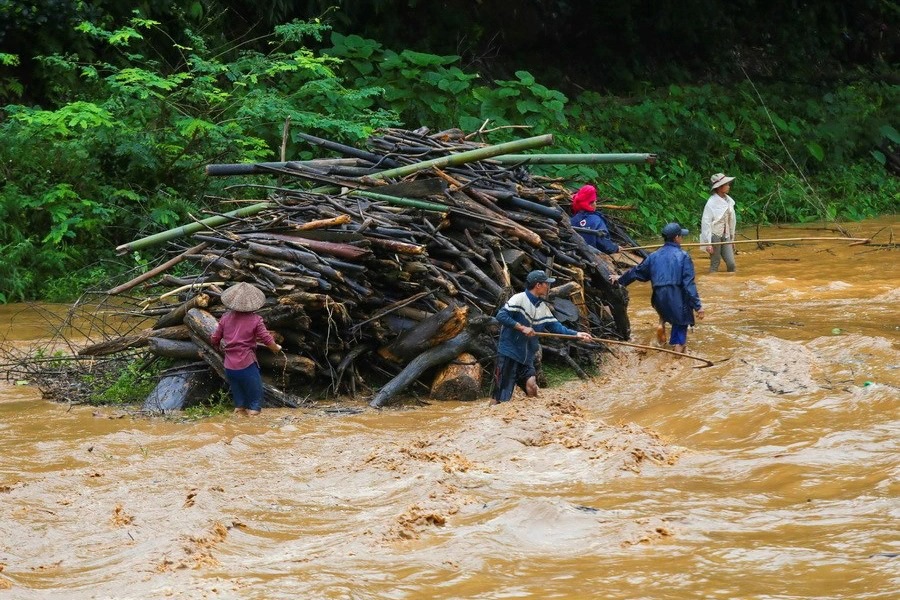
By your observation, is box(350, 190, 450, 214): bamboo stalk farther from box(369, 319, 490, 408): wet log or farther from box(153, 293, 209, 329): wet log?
box(153, 293, 209, 329): wet log

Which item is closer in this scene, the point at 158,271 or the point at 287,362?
the point at 287,362

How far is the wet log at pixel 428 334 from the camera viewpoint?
9.74 metres

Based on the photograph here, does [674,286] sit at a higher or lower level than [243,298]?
lower

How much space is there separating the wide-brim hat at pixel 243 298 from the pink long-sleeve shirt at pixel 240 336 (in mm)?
86

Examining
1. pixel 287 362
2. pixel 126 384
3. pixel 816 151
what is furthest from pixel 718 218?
pixel 816 151

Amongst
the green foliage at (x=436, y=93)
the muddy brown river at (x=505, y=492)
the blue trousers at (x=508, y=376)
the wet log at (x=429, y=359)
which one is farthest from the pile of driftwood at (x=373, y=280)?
the green foliage at (x=436, y=93)

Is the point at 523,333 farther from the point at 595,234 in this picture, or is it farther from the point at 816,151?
the point at 816,151

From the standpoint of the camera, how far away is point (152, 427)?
8875mm

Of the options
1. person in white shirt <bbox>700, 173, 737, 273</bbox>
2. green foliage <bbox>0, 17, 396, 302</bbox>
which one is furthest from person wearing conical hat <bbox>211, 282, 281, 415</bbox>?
person in white shirt <bbox>700, 173, 737, 273</bbox>

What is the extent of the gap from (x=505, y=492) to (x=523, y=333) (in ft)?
9.61

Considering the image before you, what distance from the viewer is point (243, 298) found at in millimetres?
9117

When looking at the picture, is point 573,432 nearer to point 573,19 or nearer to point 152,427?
point 152,427

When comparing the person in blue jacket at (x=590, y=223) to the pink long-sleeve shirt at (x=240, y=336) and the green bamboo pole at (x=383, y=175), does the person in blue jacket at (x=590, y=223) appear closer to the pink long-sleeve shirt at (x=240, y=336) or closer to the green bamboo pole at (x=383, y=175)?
the green bamboo pole at (x=383, y=175)

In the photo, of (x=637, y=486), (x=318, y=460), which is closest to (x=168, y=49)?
(x=318, y=460)
